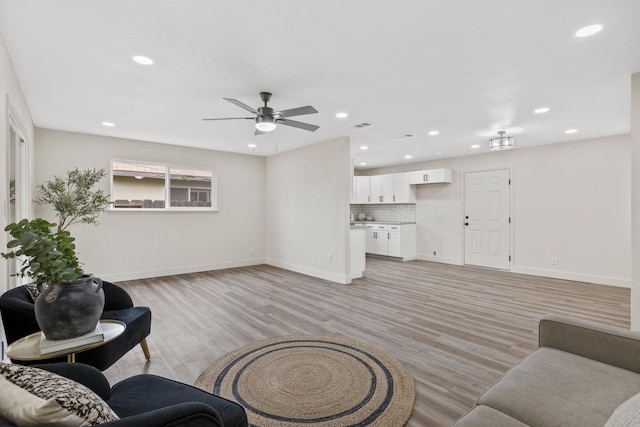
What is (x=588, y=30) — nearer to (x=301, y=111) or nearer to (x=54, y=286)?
(x=301, y=111)

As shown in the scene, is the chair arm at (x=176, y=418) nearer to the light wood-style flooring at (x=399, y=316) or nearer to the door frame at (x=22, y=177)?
the light wood-style flooring at (x=399, y=316)

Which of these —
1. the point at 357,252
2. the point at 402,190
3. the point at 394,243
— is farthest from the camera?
the point at 402,190

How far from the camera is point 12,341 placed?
1.88 meters

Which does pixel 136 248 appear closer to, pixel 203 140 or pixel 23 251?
pixel 203 140

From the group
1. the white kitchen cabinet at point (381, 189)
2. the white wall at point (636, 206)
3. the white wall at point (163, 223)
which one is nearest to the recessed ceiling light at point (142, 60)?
the white wall at point (163, 223)

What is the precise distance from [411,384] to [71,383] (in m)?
2.05

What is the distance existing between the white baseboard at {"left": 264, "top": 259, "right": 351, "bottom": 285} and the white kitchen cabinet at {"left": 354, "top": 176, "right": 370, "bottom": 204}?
3.08 metres

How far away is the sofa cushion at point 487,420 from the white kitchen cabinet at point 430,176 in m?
6.47

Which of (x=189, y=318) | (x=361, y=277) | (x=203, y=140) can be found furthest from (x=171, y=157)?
(x=361, y=277)

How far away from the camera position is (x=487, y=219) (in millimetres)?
6566

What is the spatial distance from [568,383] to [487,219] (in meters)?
5.80

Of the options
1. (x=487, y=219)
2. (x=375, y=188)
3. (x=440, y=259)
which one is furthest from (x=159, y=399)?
(x=375, y=188)

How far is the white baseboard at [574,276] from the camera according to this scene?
16.5ft

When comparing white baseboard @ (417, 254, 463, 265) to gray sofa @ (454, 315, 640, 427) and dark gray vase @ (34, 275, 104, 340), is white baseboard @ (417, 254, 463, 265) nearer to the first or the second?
gray sofa @ (454, 315, 640, 427)
